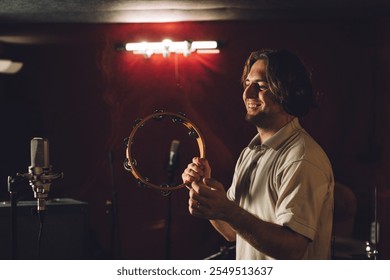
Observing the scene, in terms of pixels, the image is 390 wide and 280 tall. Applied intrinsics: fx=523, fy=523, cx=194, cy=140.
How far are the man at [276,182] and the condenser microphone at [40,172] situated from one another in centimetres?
56

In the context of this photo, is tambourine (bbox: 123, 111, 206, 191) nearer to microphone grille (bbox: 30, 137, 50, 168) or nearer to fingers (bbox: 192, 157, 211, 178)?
fingers (bbox: 192, 157, 211, 178)

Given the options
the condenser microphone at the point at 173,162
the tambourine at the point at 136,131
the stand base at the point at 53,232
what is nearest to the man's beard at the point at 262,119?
the tambourine at the point at 136,131

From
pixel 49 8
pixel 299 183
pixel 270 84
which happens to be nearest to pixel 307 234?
pixel 299 183

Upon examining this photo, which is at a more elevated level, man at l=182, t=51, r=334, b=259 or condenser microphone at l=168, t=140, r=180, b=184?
condenser microphone at l=168, t=140, r=180, b=184

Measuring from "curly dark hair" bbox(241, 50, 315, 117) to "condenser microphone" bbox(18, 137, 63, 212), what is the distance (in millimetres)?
908

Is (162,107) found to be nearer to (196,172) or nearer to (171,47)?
(171,47)

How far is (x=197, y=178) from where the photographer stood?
1784 millimetres

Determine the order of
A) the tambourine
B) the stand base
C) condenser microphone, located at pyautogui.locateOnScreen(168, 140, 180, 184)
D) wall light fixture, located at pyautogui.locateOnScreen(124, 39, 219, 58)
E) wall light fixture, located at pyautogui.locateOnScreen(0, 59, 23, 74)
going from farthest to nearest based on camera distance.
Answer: wall light fixture, located at pyautogui.locateOnScreen(0, 59, 23, 74) < wall light fixture, located at pyautogui.locateOnScreen(124, 39, 219, 58) < condenser microphone, located at pyautogui.locateOnScreen(168, 140, 180, 184) < the stand base < the tambourine

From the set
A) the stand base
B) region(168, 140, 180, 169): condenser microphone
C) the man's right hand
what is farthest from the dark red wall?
the man's right hand

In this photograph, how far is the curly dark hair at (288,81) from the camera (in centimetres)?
199

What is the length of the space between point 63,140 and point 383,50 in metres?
3.31

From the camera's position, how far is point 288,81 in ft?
6.67

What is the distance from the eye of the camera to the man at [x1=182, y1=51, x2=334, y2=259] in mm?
1691
